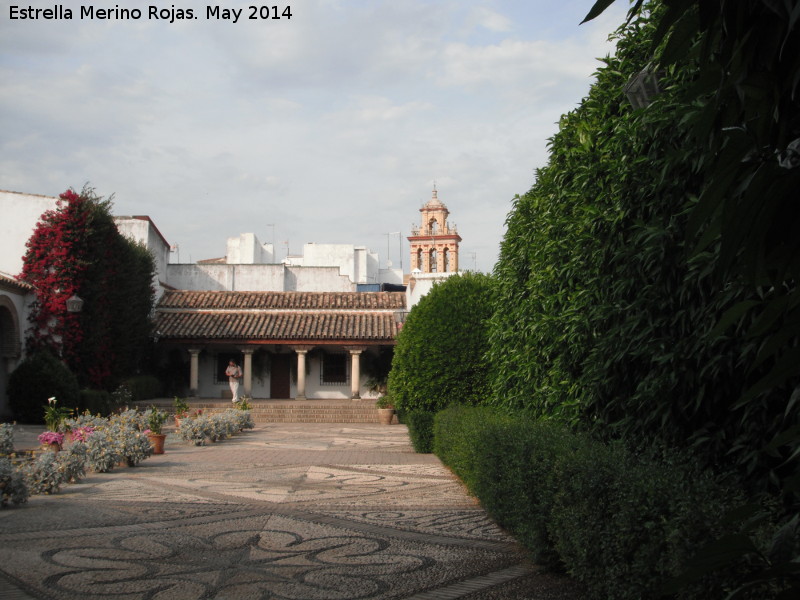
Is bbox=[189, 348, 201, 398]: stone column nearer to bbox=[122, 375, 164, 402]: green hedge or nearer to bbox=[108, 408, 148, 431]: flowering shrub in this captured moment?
bbox=[122, 375, 164, 402]: green hedge

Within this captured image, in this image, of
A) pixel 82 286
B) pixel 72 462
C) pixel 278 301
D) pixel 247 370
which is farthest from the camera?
pixel 278 301

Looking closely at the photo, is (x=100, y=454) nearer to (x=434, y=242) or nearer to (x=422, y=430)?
(x=422, y=430)

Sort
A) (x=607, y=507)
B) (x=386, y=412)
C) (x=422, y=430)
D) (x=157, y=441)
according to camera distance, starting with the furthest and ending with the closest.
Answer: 1. (x=386, y=412)
2. (x=422, y=430)
3. (x=157, y=441)
4. (x=607, y=507)

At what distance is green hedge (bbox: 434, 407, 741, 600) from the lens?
3.13 m

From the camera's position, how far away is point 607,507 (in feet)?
12.7

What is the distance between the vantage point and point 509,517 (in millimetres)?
6047

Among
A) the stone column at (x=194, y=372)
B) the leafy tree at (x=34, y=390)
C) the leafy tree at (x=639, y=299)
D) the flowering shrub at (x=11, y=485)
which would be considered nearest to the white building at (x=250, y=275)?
the stone column at (x=194, y=372)

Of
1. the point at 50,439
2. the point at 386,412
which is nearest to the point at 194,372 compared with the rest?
the point at 386,412

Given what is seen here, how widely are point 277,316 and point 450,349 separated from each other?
1786 cm

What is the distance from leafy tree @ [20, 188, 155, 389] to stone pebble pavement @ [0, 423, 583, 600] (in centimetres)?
1221

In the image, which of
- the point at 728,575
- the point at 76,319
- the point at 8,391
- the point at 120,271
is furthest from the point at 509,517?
the point at 120,271

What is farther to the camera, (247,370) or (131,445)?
(247,370)

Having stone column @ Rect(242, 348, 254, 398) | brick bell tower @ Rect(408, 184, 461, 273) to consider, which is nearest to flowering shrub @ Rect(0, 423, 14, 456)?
stone column @ Rect(242, 348, 254, 398)

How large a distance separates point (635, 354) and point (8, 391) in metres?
19.1
